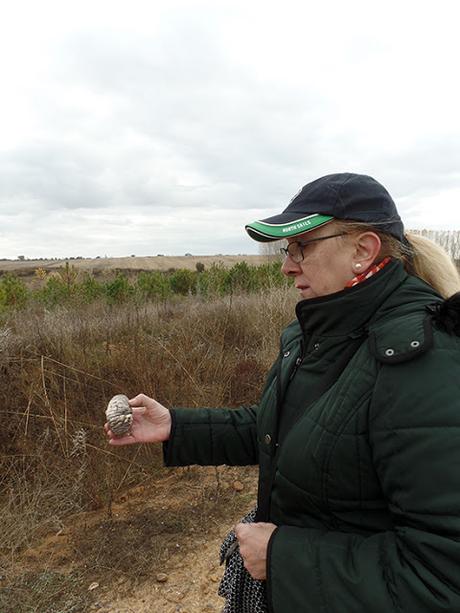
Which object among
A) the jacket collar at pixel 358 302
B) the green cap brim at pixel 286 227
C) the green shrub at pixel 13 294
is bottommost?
the green shrub at pixel 13 294

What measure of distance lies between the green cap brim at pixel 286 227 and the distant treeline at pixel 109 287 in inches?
264

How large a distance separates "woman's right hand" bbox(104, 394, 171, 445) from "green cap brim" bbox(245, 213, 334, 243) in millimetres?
883

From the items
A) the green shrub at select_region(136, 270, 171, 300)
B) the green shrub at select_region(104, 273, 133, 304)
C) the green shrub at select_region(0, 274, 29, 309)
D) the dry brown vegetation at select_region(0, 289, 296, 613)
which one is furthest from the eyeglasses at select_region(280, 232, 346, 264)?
the green shrub at select_region(136, 270, 171, 300)

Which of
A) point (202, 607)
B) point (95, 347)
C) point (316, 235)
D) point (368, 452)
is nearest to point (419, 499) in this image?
point (368, 452)

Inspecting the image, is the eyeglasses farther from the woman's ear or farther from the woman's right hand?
the woman's right hand

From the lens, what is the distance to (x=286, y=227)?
1329 mm

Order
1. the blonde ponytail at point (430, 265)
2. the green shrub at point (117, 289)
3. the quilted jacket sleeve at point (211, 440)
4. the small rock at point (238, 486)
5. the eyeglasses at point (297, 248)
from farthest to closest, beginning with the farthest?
1. the green shrub at point (117, 289)
2. the small rock at point (238, 486)
3. the quilted jacket sleeve at point (211, 440)
4. the blonde ponytail at point (430, 265)
5. the eyeglasses at point (297, 248)

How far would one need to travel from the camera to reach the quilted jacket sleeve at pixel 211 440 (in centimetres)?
183

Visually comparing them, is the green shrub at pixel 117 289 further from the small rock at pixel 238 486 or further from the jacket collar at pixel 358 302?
the jacket collar at pixel 358 302

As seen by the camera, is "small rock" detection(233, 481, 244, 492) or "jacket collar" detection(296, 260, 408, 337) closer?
"jacket collar" detection(296, 260, 408, 337)

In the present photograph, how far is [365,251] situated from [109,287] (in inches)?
466

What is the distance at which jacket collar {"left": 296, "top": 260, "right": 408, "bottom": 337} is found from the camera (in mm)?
1218

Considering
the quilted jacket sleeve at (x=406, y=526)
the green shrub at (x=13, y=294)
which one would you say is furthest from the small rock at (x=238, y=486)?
the green shrub at (x=13, y=294)

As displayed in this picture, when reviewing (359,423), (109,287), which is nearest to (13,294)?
(109,287)
